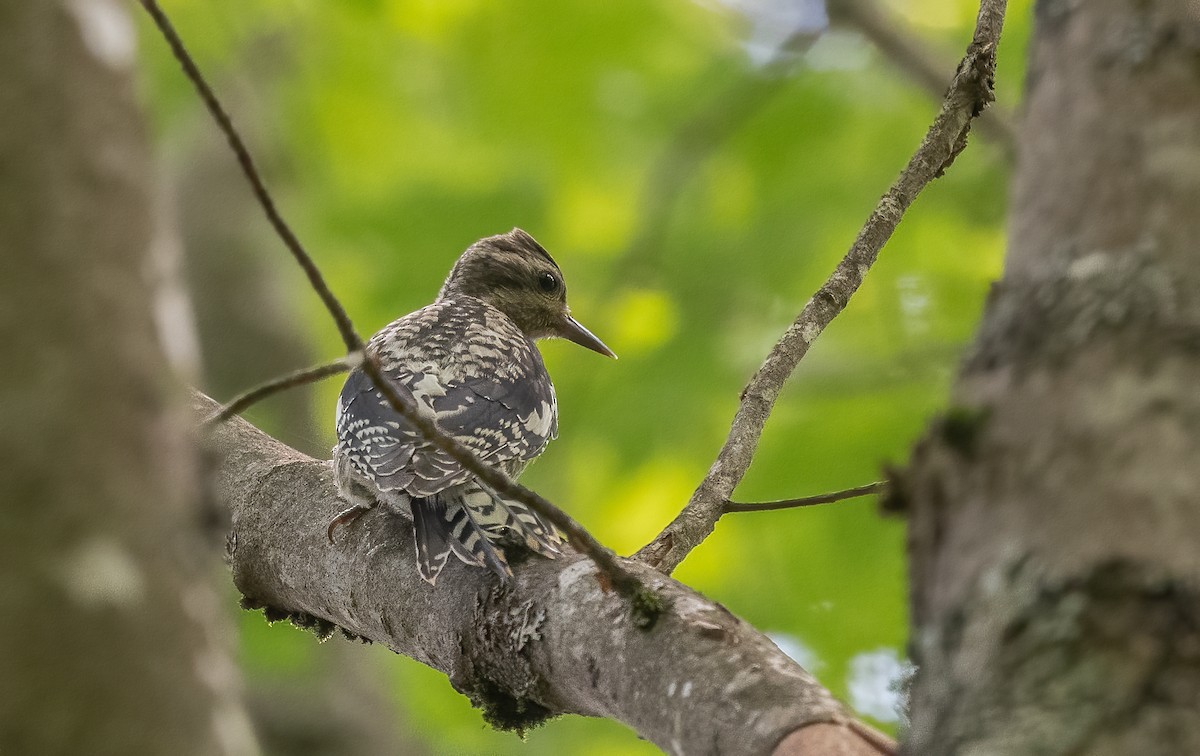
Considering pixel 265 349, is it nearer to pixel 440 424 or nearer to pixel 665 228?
pixel 665 228

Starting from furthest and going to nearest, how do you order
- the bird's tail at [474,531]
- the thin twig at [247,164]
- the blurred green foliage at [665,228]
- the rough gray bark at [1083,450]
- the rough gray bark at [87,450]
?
the blurred green foliage at [665,228]
the bird's tail at [474,531]
the thin twig at [247,164]
the rough gray bark at [1083,450]
the rough gray bark at [87,450]

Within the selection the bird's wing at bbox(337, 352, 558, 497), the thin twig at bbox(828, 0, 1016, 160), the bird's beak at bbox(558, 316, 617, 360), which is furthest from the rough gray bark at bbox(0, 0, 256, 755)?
the bird's beak at bbox(558, 316, 617, 360)

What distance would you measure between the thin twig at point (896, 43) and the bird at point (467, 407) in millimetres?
1622

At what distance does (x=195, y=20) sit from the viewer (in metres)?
6.25

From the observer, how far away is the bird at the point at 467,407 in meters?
2.94

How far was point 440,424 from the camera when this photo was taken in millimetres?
3742

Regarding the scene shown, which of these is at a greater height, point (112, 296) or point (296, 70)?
point (296, 70)

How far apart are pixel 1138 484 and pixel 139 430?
895 mm

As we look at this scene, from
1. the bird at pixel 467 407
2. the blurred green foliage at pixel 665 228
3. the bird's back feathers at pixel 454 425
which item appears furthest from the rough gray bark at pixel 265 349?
the bird's back feathers at pixel 454 425

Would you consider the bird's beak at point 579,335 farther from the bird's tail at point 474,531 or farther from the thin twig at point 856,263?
the thin twig at point 856,263

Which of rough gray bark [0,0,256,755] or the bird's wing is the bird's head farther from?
rough gray bark [0,0,256,755]

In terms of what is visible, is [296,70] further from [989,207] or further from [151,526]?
[151,526]

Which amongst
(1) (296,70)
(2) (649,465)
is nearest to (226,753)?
(2) (649,465)

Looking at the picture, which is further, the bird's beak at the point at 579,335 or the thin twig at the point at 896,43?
the bird's beak at the point at 579,335
